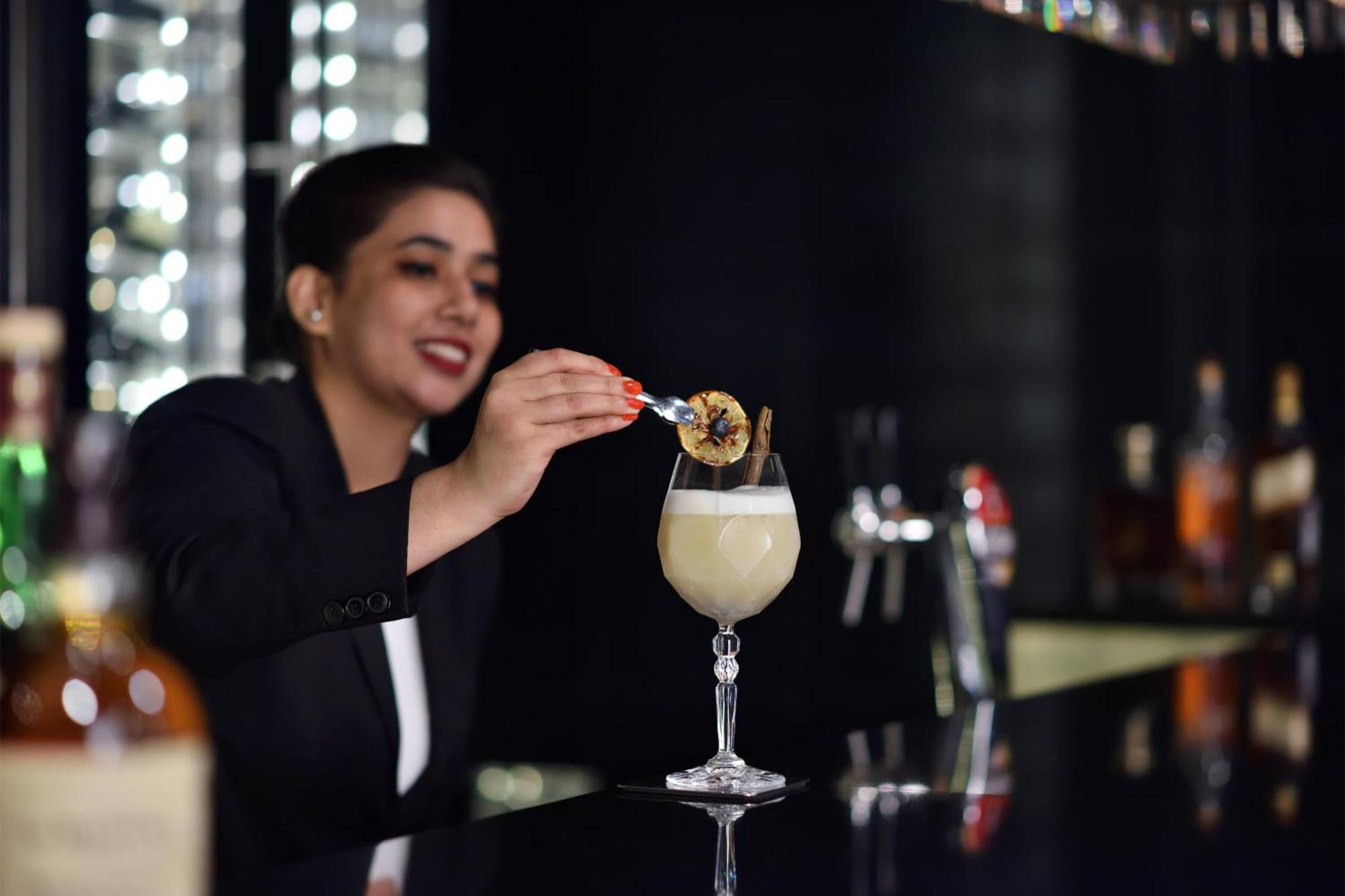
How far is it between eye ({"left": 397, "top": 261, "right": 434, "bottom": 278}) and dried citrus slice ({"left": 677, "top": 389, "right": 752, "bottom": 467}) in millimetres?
780

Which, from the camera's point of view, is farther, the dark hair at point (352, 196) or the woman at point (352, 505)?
the dark hair at point (352, 196)

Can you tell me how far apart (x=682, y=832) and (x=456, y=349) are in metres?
0.96

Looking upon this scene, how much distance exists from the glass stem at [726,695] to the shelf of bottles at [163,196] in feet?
8.41

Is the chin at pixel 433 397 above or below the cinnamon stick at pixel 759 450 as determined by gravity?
above

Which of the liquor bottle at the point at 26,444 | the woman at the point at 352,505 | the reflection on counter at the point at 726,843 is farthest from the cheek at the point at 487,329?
the liquor bottle at the point at 26,444

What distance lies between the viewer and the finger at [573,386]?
3.86 ft

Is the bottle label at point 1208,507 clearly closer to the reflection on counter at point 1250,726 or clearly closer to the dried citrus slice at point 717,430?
the reflection on counter at point 1250,726

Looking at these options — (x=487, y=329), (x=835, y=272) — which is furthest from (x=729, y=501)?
(x=835, y=272)

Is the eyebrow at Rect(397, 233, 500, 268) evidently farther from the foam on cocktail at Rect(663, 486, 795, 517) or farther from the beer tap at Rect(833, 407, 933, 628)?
the beer tap at Rect(833, 407, 933, 628)

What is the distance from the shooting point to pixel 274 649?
139cm

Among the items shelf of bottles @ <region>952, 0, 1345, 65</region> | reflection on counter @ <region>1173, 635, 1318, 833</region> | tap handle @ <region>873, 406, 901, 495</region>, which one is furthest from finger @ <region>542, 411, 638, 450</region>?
tap handle @ <region>873, 406, 901, 495</region>

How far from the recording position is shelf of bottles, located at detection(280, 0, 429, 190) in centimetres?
383

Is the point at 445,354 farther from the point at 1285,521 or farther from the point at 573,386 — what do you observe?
the point at 1285,521

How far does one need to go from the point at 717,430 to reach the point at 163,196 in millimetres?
2756
